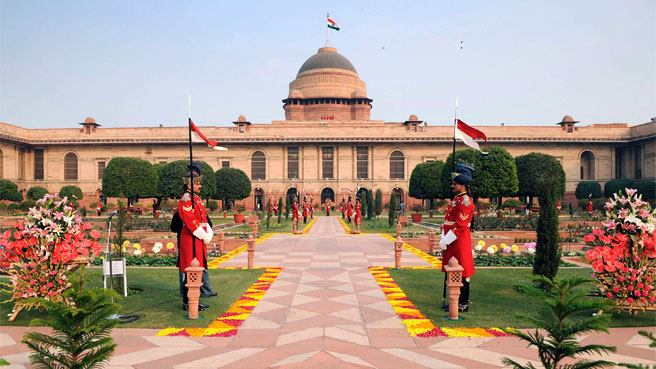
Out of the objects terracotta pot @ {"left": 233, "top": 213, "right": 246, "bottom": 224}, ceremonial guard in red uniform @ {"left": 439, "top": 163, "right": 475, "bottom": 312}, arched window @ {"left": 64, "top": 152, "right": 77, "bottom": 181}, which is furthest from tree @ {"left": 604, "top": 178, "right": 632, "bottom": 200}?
arched window @ {"left": 64, "top": 152, "right": 77, "bottom": 181}

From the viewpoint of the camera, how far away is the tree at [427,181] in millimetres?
37531

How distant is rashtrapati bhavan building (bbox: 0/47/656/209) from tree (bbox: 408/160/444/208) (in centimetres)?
848

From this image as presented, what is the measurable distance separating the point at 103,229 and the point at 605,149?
1971 inches

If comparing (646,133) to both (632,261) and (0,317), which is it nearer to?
(632,261)

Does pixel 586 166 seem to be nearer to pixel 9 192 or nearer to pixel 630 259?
pixel 630 259

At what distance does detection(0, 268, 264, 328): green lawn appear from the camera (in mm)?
6180

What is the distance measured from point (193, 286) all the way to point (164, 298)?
1.77m

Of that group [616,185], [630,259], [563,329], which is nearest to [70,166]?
[630,259]

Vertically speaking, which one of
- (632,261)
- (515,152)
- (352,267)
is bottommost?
(352,267)

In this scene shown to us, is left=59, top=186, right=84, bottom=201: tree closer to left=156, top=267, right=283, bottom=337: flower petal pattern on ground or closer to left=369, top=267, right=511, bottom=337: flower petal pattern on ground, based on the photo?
left=156, top=267, right=283, bottom=337: flower petal pattern on ground

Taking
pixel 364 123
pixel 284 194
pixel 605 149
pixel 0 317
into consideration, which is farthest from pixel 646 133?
pixel 0 317

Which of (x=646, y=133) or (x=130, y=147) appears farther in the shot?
(x=130, y=147)

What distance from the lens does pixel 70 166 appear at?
49.0m

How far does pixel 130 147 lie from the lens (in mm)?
48281
